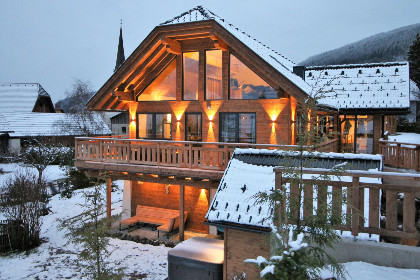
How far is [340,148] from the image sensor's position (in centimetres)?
1912

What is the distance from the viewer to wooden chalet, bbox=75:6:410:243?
13570 mm

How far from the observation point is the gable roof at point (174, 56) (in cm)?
1324

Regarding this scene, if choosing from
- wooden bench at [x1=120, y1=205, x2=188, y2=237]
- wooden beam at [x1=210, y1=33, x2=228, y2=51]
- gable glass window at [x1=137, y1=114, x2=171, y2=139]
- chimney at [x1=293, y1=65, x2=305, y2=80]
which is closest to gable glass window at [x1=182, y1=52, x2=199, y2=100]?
gable glass window at [x1=137, y1=114, x2=171, y2=139]

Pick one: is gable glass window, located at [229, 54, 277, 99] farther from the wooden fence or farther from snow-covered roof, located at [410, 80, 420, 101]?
snow-covered roof, located at [410, 80, 420, 101]

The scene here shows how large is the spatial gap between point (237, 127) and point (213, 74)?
2598 millimetres

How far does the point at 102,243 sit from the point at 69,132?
2997cm

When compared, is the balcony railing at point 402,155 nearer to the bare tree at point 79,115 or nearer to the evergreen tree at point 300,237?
the evergreen tree at point 300,237

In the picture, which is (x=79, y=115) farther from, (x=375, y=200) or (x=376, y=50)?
(x=376, y=50)

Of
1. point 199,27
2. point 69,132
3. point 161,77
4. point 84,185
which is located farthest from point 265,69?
point 69,132

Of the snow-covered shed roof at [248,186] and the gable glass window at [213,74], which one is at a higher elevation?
the gable glass window at [213,74]

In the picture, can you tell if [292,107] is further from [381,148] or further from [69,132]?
[69,132]

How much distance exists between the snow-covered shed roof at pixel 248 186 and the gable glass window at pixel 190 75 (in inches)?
274

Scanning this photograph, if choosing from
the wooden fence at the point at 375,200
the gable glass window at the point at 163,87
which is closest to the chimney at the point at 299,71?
the gable glass window at the point at 163,87

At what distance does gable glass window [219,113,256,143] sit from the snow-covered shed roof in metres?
5.20
